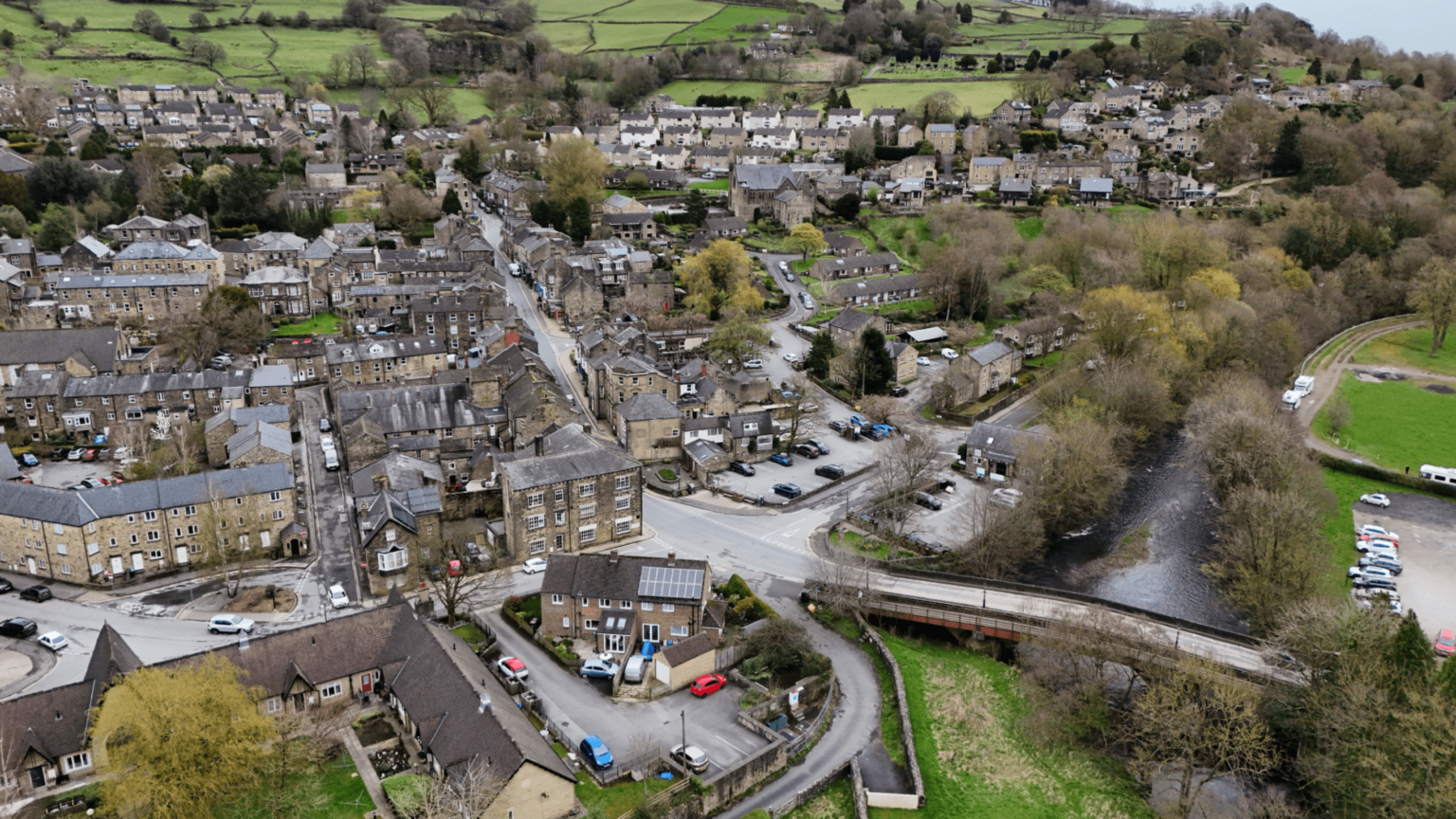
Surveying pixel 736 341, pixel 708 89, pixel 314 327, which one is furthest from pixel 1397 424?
pixel 708 89

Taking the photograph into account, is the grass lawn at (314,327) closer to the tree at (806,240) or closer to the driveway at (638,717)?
the tree at (806,240)

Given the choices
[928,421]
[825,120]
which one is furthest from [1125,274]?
[825,120]

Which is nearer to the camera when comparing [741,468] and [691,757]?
[691,757]

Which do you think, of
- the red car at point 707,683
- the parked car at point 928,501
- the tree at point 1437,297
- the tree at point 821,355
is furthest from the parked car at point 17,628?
the tree at point 1437,297

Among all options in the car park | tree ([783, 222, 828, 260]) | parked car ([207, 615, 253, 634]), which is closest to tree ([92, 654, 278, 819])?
parked car ([207, 615, 253, 634])

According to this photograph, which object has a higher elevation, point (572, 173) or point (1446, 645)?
point (572, 173)

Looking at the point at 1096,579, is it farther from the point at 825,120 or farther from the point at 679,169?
the point at 825,120

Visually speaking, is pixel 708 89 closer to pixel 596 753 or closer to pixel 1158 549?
pixel 1158 549
